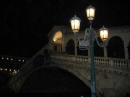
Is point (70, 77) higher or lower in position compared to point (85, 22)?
lower

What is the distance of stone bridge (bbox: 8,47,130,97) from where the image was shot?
38.6 ft

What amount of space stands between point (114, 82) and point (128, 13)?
6731 mm

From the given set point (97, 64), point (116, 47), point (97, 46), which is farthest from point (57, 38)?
point (97, 64)

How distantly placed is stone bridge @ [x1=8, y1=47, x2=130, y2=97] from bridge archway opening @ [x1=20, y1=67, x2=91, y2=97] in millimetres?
3144

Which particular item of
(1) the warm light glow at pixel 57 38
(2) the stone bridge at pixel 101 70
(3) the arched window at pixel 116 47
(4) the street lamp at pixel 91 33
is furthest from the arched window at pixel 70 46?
(4) the street lamp at pixel 91 33

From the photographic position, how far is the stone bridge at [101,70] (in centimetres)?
1176

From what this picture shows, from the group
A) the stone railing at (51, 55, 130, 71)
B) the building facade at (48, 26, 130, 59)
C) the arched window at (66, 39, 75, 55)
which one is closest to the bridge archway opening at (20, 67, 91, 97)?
the arched window at (66, 39, 75, 55)

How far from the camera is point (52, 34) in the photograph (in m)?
20.9

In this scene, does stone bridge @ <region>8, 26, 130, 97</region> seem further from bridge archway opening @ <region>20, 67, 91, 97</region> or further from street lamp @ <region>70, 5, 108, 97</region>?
street lamp @ <region>70, 5, 108, 97</region>

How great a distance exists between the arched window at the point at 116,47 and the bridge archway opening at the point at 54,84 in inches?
229

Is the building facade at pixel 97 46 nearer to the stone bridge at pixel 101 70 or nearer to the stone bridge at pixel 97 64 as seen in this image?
the stone bridge at pixel 97 64

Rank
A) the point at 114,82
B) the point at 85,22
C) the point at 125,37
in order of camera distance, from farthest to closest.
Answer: the point at 85,22 < the point at 125,37 < the point at 114,82

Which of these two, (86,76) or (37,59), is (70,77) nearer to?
(37,59)

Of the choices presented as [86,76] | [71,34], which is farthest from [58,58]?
[86,76]
